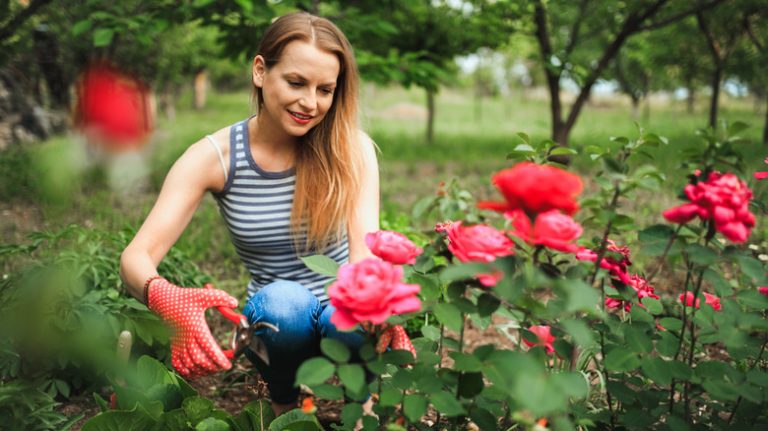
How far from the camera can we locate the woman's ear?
190cm

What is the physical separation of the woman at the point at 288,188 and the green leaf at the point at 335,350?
519mm

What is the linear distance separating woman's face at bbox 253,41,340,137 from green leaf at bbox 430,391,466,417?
953 millimetres

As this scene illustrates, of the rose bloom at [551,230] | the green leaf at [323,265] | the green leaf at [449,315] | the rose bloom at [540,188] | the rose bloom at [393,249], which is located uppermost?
the rose bloom at [540,188]

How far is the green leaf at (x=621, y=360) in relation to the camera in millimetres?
1290

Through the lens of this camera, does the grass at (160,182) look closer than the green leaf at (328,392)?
No

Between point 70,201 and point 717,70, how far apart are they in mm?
9664

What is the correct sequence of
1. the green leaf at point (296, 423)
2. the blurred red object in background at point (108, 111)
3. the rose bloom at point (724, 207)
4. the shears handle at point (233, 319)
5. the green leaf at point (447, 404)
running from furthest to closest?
the blurred red object in background at point (108, 111) → the green leaf at point (296, 423) → the shears handle at point (233, 319) → the green leaf at point (447, 404) → the rose bloom at point (724, 207)

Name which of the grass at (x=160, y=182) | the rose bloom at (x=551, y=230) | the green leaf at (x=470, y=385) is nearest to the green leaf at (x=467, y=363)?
the green leaf at (x=470, y=385)

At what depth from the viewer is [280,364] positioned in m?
1.92

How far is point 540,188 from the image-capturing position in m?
0.96

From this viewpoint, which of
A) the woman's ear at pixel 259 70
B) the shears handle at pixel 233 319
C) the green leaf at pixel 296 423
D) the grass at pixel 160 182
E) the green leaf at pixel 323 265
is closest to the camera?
the green leaf at pixel 323 265

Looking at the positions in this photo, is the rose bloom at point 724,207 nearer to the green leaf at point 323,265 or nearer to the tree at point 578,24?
the green leaf at point 323,265

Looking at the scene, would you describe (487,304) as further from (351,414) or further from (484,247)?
(351,414)

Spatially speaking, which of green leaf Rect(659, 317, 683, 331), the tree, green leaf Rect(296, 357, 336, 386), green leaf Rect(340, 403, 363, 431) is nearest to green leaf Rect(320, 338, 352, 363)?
green leaf Rect(296, 357, 336, 386)
